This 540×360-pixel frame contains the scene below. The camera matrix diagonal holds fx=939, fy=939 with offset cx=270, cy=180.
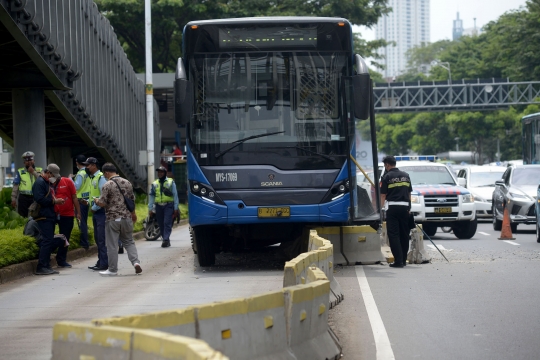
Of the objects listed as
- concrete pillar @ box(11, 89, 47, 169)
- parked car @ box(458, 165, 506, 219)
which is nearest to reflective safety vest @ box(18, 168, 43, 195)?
concrete pillar @ box(11, 89, 47, 169)

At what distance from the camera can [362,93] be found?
13.3 metres

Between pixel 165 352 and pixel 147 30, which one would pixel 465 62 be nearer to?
pixel 147 30

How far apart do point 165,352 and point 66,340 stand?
0.89 metres

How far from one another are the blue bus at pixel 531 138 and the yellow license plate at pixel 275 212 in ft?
70.8

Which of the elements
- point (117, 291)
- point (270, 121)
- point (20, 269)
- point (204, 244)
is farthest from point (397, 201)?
point (20, 269)

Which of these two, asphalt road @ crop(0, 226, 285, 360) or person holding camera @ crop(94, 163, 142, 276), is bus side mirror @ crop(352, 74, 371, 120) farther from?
person holding camera @ crop(94, 163, 142, 276)

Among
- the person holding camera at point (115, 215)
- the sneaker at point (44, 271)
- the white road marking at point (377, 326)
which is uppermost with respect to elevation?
the person holding camera at point (115, 215)

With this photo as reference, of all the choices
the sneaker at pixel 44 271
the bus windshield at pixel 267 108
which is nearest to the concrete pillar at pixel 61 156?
the sneaker at pixel 44 271

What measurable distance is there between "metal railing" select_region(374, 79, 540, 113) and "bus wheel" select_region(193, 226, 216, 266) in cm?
5482

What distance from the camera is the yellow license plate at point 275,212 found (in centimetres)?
1391

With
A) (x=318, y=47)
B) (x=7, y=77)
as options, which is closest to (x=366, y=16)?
(x=7, y=77)

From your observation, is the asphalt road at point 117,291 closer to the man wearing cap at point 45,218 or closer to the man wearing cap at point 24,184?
the man wearing cap at point 45,218

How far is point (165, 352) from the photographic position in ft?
14.2

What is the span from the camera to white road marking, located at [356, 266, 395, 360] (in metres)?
7.64
